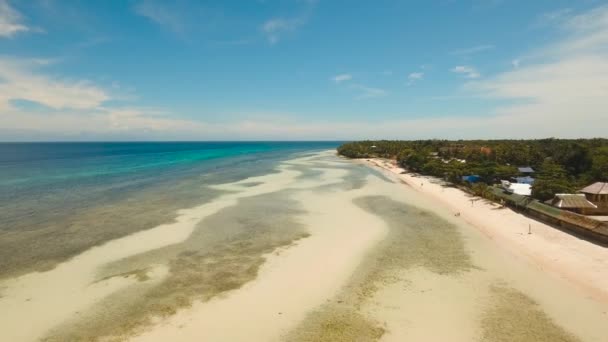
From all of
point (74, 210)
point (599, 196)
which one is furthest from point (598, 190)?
point (74, 210)

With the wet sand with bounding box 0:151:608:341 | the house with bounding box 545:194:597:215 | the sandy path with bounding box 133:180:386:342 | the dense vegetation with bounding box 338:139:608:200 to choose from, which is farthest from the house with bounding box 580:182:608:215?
the sandy path with bounding box 133:180:386:342

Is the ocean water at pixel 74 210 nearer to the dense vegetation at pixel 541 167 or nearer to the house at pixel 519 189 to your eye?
the house at pixel 519 189

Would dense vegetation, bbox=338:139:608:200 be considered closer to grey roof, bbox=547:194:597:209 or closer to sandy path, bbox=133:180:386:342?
grey roof, bbox=547:194:597:209

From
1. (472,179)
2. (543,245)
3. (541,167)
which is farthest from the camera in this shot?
(541,167)

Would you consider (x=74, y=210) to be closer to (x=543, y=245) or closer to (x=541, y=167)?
(x=543, y=245)

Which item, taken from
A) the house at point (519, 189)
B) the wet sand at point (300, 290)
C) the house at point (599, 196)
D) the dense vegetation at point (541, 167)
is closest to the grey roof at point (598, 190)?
the house at point (599, 196)

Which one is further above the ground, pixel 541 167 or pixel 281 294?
pixel 541 167
